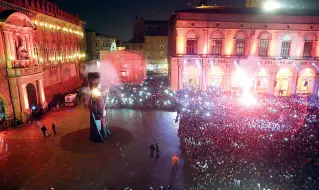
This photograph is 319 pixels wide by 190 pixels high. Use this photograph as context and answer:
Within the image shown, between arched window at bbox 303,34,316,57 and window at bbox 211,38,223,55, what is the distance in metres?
12.6

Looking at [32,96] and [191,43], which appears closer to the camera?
[32,96]

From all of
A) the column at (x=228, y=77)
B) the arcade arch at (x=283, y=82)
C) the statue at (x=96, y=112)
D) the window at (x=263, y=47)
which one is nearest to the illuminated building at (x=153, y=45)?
the column at (x=228, y=77)

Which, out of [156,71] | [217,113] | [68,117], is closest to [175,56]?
[217,113]

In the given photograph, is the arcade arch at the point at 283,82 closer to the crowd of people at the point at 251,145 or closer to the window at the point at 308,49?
the window at the point at 308,49

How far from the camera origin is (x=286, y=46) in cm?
3262

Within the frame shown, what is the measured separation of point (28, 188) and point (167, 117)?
14.4m

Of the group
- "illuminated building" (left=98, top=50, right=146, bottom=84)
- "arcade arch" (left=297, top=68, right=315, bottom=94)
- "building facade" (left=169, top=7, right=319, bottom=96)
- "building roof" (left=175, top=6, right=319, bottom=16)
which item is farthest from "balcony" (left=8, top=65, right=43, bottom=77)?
"arcade arch" (left=297, top=68, right=315, bottom=94)

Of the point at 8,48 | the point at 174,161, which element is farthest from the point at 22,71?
the point at 174,161

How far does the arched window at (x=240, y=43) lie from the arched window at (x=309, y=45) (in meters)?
9.19

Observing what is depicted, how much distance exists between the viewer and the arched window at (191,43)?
105 ft

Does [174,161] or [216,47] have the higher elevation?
[216,47]

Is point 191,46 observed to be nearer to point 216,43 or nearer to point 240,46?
point 216,43

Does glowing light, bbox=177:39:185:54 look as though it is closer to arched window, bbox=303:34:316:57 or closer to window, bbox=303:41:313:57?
arched window, bbox=303:34:316:57

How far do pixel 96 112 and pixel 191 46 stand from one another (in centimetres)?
2027
